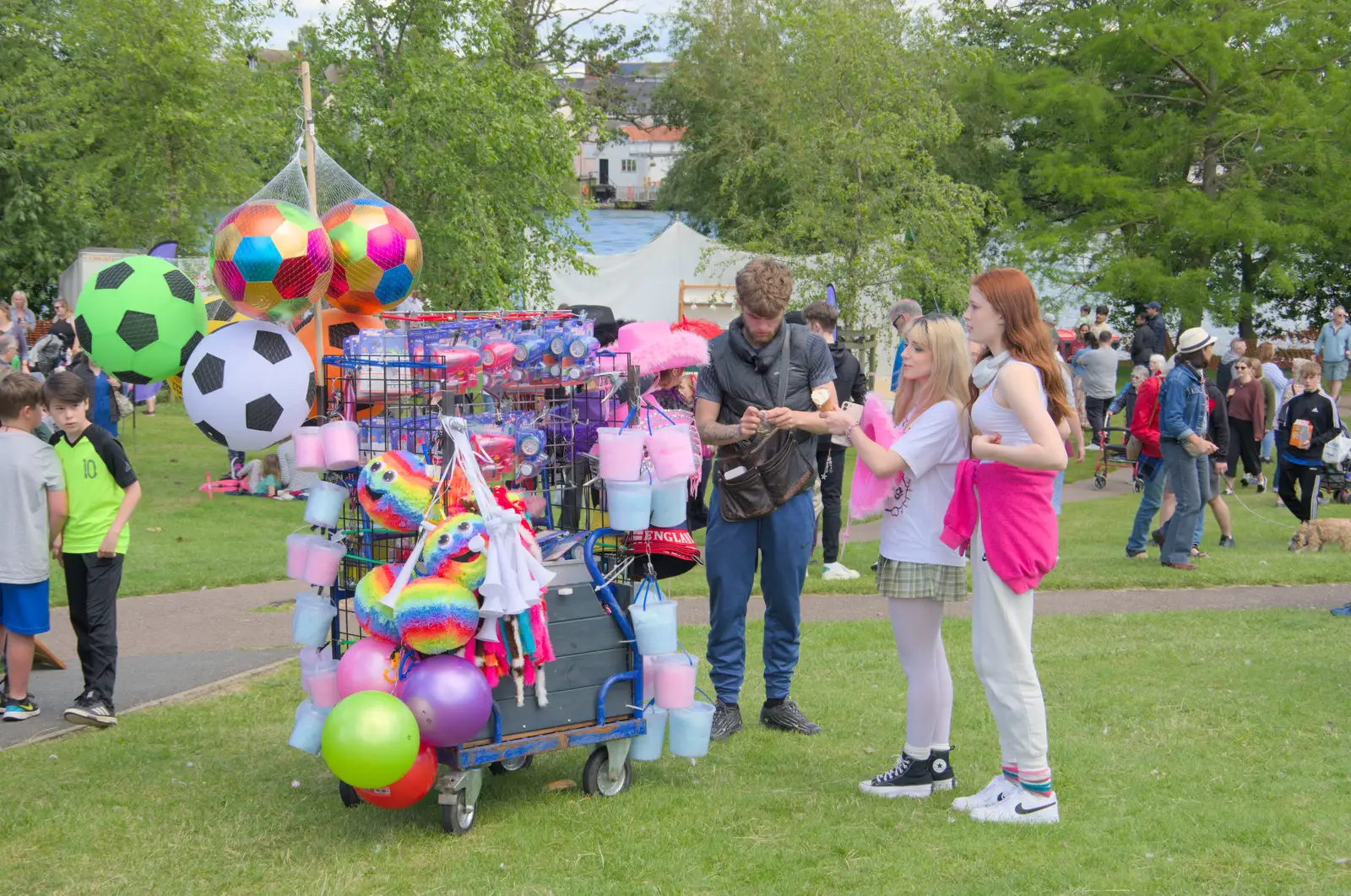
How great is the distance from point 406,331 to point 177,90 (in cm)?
1692

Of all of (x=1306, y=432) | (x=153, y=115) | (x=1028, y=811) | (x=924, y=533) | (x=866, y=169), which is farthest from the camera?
(x=866, y=169)

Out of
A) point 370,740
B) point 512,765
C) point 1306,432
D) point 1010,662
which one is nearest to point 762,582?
point 512,765

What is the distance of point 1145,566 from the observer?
37.3ft

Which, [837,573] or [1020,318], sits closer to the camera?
[1020,318]

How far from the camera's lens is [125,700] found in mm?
7039

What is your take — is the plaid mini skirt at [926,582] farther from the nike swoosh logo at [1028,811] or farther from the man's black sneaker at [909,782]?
the nike swoosh logo at [1028,811]

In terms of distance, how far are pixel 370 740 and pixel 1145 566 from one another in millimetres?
8805

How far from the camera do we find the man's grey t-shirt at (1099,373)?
20.5 metres

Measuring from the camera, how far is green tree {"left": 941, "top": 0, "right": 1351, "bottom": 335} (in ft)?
77.3

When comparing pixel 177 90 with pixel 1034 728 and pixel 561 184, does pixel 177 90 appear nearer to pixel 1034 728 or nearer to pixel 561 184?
pixel 561 184

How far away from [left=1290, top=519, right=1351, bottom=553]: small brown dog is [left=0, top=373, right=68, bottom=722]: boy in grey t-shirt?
1100 cm

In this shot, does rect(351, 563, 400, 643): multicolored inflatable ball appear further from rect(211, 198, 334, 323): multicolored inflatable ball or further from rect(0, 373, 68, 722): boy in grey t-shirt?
rect(0, 373, 68, 722): boy in grey t-shirt

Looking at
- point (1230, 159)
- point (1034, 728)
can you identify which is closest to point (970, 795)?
point (1034, 728)

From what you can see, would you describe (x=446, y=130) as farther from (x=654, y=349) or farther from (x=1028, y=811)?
(x=1028, y=811)
